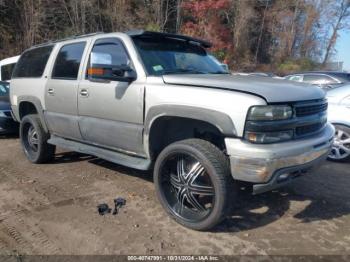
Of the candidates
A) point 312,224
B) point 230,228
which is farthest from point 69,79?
point 312,224

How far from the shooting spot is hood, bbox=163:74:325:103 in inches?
127

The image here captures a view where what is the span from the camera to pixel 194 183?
3.63m

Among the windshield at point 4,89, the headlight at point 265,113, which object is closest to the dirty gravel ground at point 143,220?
the headlight at point 265,113

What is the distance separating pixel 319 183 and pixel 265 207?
4.22 ft

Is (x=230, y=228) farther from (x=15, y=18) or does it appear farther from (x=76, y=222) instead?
(x=15, y=18)

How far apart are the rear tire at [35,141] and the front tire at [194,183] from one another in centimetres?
271

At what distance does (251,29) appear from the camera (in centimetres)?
3666

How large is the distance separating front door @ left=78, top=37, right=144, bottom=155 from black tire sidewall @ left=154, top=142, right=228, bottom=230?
47cm

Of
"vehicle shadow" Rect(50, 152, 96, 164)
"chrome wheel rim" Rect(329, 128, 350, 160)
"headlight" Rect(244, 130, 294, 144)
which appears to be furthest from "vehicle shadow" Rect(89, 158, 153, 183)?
"chrome wheel rim" Rect(329, 128, 350, 160)

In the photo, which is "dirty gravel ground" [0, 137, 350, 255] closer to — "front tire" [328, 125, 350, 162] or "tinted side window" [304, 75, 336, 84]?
"front tire" [328, 125, 350, 162]

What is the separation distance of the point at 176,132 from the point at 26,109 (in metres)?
3.49

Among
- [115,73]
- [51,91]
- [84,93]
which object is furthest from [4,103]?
[115,73]

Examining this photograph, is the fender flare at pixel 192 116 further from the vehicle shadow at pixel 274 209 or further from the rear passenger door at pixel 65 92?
the rear passenger door at pixel 65 92

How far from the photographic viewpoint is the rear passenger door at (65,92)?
4887mm
